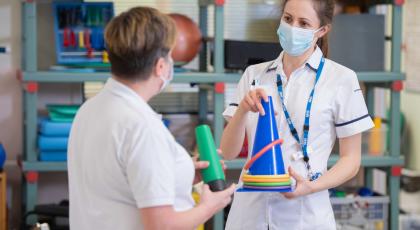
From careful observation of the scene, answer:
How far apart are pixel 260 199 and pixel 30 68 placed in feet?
6.56

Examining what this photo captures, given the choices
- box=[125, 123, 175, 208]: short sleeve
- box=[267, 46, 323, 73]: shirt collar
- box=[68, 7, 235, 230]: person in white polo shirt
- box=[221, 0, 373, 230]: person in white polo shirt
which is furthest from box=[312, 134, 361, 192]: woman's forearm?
box=[125, 123, 175, 208]: short sleeve

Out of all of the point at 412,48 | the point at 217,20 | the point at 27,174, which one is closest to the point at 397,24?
the point at 217,20

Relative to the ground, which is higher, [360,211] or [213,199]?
[213,199]

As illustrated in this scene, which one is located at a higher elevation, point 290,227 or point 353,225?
point 290,227

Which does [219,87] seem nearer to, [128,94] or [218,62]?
[218,62]

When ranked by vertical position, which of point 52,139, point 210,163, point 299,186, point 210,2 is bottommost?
point 52,139

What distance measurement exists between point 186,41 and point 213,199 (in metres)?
2.34

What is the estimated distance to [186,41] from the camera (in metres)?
3.95

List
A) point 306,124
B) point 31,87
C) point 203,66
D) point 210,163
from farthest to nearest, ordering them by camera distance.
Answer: point 203,66, point 31,87, point 306,124, point 210,163

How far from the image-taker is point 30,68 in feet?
12.4

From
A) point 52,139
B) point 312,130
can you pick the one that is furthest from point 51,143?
point 312,130

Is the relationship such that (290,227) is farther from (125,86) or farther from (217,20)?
(217,20)

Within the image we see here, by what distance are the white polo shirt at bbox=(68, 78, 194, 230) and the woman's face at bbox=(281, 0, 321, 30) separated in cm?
77

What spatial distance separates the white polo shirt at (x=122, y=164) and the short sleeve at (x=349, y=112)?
673 mm
